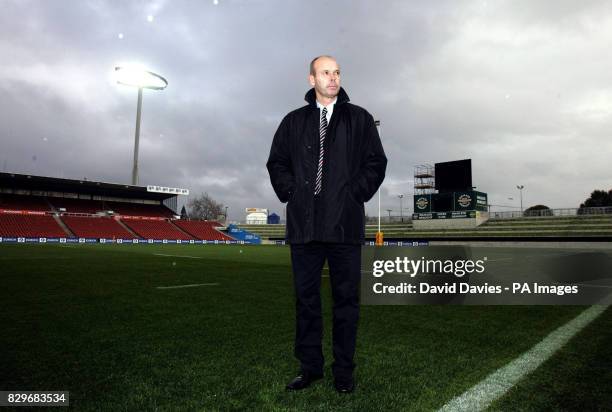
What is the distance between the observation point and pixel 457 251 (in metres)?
7.47

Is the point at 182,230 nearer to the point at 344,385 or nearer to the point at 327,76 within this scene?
the point at 327,76

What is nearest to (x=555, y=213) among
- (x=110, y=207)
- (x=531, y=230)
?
(x=531, y=230)

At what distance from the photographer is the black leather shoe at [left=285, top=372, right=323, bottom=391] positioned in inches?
96.7

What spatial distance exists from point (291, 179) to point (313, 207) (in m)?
0.27

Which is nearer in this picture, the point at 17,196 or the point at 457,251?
the point at 457,251

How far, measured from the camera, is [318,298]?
2.71 metres

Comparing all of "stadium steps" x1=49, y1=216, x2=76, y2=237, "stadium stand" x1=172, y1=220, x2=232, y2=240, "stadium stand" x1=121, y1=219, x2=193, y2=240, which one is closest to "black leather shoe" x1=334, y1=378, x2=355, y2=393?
"stadium steps" x1=49, y1=216, x2=76, y2=237

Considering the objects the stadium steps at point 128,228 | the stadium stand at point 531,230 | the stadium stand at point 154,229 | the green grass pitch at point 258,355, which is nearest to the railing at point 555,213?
the stadium stand at point 531,230

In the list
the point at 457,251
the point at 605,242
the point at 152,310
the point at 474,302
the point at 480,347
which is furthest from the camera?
the point at 605,242

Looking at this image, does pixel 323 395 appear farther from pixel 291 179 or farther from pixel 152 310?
pixel 152 310

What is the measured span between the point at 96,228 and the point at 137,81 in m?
27.0

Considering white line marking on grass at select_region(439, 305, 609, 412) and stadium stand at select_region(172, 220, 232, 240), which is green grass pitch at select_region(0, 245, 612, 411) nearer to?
white line marking on grass at select_region(439, 305, 609, 412)

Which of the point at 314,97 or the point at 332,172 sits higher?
the point at 314,97

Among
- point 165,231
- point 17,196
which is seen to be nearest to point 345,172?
point 165,231
